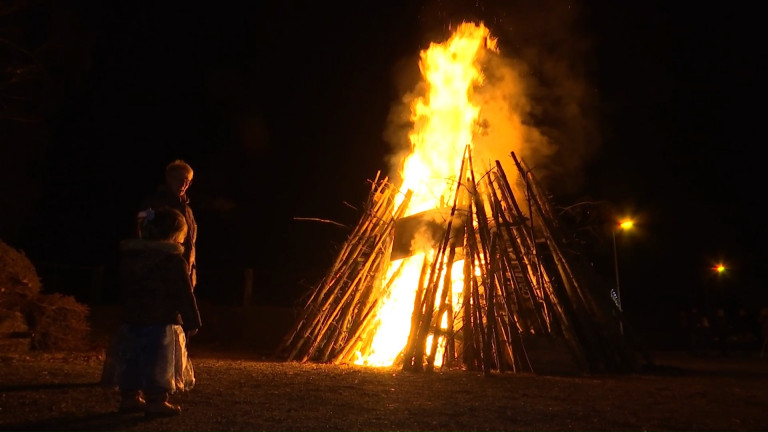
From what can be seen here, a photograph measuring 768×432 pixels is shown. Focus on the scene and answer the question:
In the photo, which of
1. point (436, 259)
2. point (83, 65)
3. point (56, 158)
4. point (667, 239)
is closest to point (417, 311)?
point (436, 259)

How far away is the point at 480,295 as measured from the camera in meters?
8.09

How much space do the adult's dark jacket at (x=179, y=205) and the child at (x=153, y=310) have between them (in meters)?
0.17

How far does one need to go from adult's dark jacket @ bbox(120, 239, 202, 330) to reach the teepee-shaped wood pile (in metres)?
3.53

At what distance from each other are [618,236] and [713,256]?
215 inches

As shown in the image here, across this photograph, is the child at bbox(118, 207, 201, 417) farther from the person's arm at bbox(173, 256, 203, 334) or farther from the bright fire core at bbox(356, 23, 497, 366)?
the bright fire core at bbox(356, 23, 497, 366)

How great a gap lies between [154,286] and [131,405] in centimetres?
79

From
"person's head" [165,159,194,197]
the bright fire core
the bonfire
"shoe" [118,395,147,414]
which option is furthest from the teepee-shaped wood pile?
"person's head" [165,159,194,197]

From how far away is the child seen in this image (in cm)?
415

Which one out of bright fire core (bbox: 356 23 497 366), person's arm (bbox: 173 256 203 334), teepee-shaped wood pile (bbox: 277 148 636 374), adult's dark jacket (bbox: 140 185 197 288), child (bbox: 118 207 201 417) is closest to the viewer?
child (bbox: 118 207 201 417)

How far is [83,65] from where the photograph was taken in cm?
1477

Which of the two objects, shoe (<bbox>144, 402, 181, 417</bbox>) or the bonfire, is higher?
the bonfire

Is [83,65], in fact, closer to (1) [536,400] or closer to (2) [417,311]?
(2) [417,311]

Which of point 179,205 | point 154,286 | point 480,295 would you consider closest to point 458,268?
point 480,295

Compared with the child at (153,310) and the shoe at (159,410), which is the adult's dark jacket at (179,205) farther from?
the shoe at (159,410)
